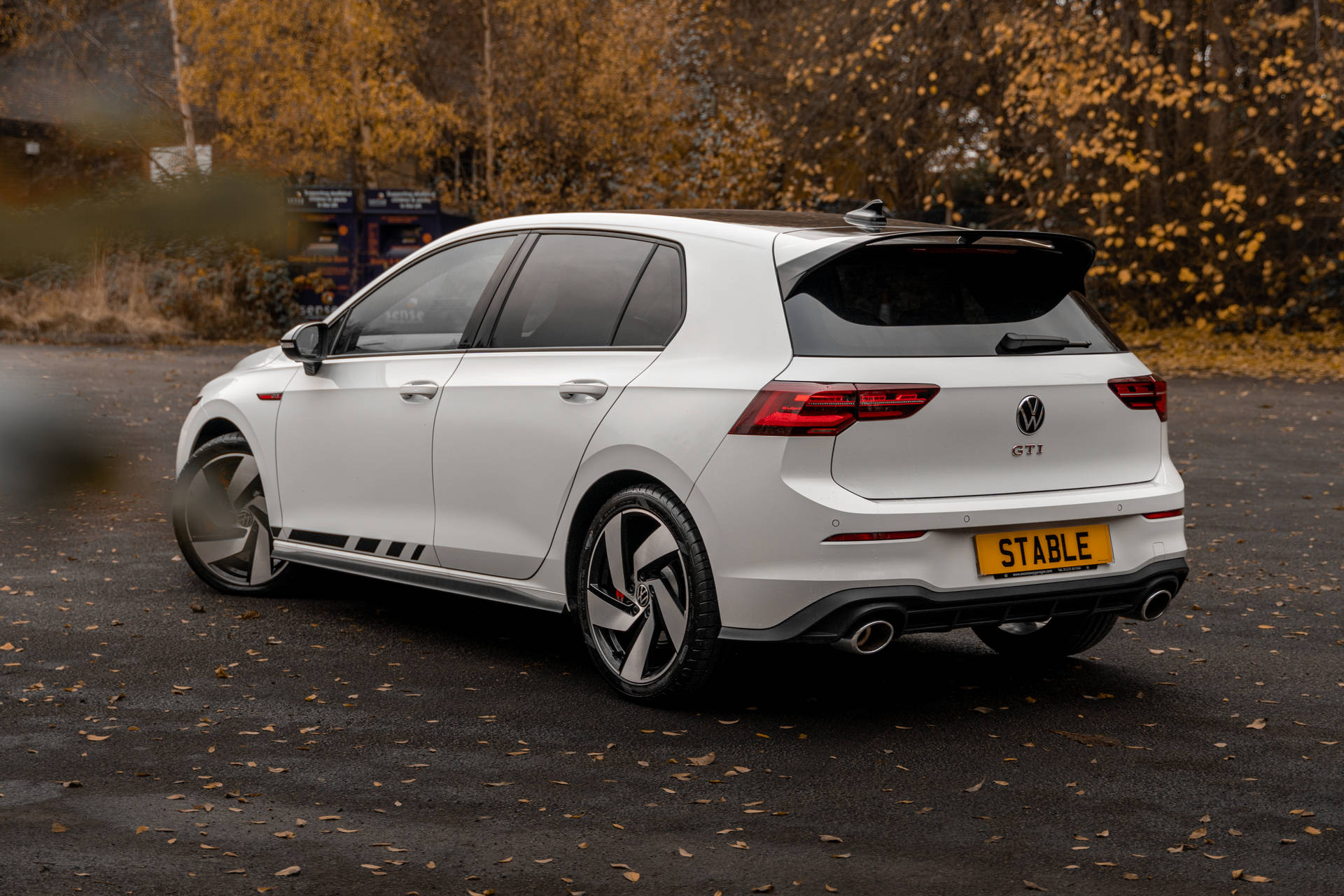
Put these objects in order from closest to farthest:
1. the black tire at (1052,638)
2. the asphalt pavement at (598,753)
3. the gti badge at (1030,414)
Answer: the asphalt pavement at (598,753) < the gti badge at (1030,414) < the black tire at (1052,638)

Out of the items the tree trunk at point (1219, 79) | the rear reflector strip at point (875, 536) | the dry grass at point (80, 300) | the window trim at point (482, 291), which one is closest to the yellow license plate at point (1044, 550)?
the rear reflector strip at point (875, 536)

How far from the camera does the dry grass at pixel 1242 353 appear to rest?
66.4ft

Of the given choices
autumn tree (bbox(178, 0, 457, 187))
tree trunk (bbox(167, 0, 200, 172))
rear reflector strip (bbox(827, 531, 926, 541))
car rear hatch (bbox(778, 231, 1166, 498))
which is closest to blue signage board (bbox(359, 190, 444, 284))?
autumn tree (bbox(178, 0, 457, 187))

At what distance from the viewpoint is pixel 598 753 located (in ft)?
14.6

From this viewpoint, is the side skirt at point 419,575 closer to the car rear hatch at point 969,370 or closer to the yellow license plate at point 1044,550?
the car rear hatch at point 969,370

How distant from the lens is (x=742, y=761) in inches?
173

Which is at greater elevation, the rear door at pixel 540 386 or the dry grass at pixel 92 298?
the dry grass at pixel 92 298

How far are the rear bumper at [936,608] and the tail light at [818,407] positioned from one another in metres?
0.49

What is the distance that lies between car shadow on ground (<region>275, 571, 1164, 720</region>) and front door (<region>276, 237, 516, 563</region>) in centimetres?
47

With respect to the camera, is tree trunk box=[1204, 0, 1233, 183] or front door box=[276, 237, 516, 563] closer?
front door box=[276, 237, 516, 563]

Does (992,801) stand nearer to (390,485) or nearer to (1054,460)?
(1054,460)

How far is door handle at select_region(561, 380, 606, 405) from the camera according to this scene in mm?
5008

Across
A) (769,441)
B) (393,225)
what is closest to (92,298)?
(769,441)

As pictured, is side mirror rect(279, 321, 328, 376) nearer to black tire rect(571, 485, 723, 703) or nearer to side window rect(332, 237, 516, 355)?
side window rect(332, 237, 516, 355)
